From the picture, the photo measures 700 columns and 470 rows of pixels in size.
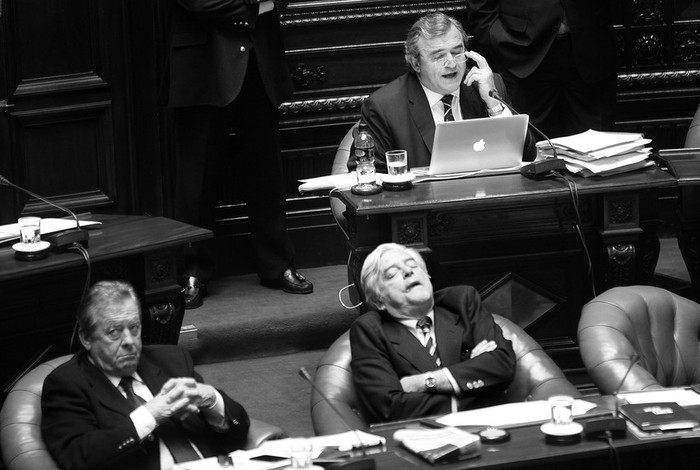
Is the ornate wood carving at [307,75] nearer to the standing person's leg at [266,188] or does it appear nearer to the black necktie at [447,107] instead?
the standing person's leg at [266,188]

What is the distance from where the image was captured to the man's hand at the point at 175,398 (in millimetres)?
3613

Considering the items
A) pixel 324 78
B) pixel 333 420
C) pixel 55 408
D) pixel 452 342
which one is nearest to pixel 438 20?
pixel 324 78

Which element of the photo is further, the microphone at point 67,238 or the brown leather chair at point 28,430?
the microphone at point 67,238

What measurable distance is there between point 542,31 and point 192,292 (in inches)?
75.8

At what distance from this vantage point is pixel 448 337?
416cm

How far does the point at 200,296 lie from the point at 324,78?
1.31 metres

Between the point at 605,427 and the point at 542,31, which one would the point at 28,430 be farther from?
the point at 542,31

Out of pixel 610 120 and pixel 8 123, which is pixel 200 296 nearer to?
pixel 8 123

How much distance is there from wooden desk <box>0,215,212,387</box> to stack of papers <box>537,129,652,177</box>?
4.57 ft

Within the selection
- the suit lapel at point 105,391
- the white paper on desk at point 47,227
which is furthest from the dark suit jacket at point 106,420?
the white paper on desk at point 47,227

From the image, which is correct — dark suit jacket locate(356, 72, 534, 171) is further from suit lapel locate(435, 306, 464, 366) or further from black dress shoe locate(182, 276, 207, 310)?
suit lapel locate(435, 306, 464, 366)

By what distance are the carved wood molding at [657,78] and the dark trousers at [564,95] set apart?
594mm

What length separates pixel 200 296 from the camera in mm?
5812

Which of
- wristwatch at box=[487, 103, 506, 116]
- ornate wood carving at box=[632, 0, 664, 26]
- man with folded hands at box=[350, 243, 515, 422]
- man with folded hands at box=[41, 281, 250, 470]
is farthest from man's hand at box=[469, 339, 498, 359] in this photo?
ornate wood carving at box=[632, 0, 664, 26]
